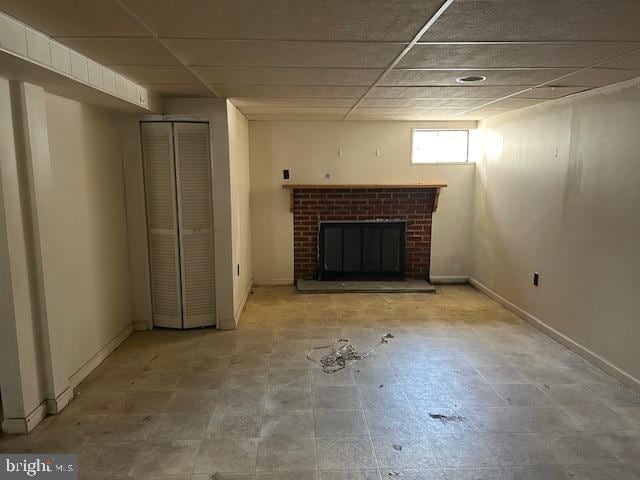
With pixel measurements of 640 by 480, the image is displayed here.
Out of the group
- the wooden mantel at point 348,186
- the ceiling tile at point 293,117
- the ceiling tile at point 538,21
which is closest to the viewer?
the ceiling tile at point 538,21

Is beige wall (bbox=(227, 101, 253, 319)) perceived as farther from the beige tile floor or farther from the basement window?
the basement window

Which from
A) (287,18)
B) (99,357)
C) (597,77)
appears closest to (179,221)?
(99,357)

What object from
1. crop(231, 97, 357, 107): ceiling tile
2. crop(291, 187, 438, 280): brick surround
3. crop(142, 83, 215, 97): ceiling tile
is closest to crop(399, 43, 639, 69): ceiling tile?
crop(231, 97, 357, 107): ceiling tile

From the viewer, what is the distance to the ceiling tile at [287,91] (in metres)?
3.28

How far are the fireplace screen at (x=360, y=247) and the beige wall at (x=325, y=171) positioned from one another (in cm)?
47

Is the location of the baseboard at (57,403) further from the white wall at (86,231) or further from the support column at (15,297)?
the white wall at (86,231)

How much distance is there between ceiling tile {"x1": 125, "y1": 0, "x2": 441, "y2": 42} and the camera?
162 cm

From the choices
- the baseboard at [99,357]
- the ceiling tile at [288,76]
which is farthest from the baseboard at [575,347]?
the baseboard at [99,357]

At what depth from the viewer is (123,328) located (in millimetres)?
3900

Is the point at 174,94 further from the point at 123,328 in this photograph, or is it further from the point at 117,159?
the point at 123,328

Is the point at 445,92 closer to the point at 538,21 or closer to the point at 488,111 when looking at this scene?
the point at 488,111

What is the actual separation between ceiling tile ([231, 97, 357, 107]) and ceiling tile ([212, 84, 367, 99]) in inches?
6.5

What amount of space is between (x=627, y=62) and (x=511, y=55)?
0.79m

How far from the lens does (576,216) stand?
3.63m
